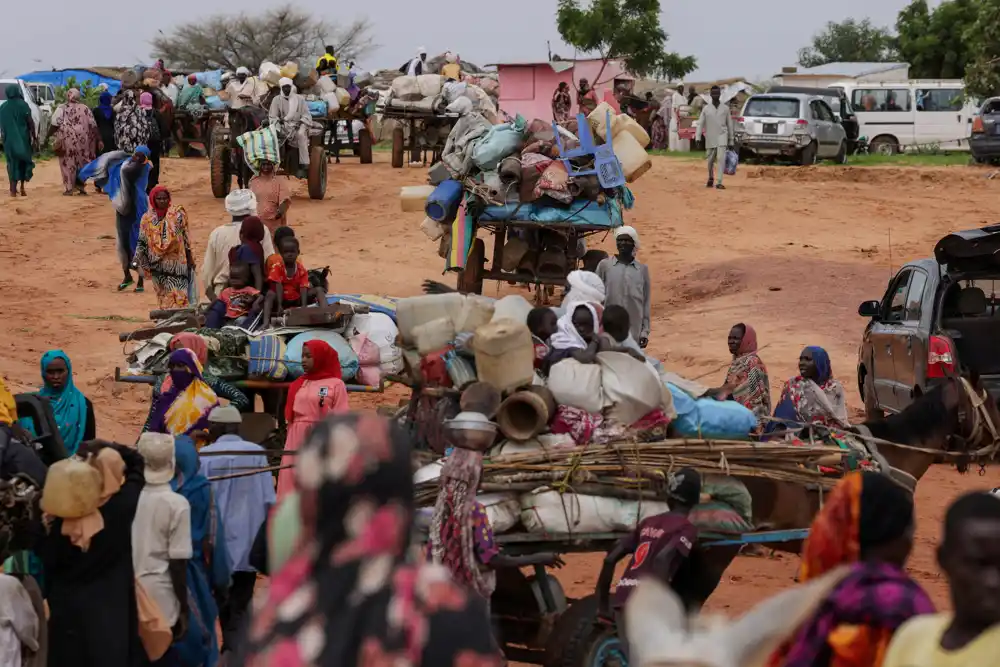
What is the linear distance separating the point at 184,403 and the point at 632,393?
2445mm

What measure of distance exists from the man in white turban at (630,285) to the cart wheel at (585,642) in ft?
20.9

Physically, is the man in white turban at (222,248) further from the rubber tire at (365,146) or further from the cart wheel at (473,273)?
the rubber tire at (365,146)

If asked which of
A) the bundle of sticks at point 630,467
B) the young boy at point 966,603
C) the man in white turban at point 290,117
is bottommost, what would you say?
the bundle of sticks at point 630,467

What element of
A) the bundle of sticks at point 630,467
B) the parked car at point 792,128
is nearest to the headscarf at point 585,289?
the bundle of sticks at point 630,467

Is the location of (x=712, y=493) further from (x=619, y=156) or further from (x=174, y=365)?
(x=619, y=156)

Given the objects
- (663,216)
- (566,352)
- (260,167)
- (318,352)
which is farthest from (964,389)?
(663,216)

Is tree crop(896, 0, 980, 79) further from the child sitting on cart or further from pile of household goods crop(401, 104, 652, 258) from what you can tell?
the child sitting on cart

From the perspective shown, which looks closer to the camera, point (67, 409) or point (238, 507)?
point (238, 507)

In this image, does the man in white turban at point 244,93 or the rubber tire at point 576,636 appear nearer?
the rubber tire at point 576,636

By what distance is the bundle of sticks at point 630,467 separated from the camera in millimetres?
6602

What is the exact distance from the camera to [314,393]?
8.77m

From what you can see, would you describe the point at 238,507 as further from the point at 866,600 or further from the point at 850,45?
the point at 850,45

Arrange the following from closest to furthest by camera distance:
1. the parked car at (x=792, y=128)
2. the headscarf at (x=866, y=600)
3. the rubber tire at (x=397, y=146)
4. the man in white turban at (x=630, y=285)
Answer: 1. the headscarf at (x=866, y=600)
2. the man in white turban at (x=630, y=285)
3. the parked car at (x=792, y=128)
4. the rubber tire at (x=397, y=146)

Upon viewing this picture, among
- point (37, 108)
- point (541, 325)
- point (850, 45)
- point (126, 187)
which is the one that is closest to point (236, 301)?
point (541, 325)
